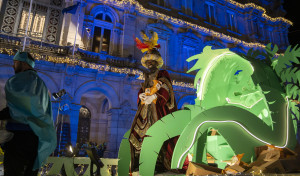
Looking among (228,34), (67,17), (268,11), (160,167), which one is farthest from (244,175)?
(268,11)

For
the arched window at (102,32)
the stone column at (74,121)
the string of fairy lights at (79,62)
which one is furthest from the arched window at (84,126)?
the arched window at (102,32)

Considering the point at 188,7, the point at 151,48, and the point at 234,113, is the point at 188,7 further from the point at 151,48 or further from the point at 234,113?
the point at 234,113

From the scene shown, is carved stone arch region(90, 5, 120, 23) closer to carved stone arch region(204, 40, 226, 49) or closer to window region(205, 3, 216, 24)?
carved stone arch region(204, 40, 226, 49)

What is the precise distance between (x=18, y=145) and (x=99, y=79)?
29.8 ft

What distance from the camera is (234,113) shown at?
5.79ft

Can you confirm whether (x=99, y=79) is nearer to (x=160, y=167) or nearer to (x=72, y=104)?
(x=72, y=104)

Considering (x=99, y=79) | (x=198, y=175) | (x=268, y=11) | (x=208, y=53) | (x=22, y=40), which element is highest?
(x=268, y=11)

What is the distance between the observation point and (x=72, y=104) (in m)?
9.61

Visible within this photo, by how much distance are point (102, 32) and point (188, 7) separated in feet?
25.6

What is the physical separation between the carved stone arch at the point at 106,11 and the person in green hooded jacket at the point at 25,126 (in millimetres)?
10908

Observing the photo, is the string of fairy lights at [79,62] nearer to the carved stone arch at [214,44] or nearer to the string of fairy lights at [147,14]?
the string of fairy lights at [147,14]

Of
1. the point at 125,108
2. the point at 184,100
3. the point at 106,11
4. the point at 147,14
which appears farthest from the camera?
the point at 147,14

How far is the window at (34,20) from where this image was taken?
10.4m

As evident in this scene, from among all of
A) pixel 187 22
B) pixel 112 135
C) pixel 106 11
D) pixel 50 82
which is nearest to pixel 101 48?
pixel 106 11
